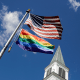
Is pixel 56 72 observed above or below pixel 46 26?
above

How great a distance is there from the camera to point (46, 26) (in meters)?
16.1

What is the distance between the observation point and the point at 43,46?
14.0 metres

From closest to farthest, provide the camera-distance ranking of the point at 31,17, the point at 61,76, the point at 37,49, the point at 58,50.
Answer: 1. the point at 37,49
2. the point at 31,17
3. the point at 61,76
4. the point at 58,50

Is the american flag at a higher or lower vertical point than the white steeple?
lower

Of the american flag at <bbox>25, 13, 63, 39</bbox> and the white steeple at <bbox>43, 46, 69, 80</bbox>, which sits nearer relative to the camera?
the american flag at <bbox>25, 13, 63, 39</bbox>

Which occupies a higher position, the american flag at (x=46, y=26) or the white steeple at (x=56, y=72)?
the white steeple at (x=56, y=72)

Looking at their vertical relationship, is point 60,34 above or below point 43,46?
above

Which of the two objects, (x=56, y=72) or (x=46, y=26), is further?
(x=56, y=72)

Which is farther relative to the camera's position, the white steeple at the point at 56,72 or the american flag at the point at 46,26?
the white steeple at the point at 56,72

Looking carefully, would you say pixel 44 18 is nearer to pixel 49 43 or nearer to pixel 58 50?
pixel 49 43

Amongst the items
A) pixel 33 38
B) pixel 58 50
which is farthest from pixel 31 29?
pixel 58 50

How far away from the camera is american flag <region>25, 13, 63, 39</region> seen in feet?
49.6

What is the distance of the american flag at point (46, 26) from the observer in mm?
15120

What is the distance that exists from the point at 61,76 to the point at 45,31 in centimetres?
2658
